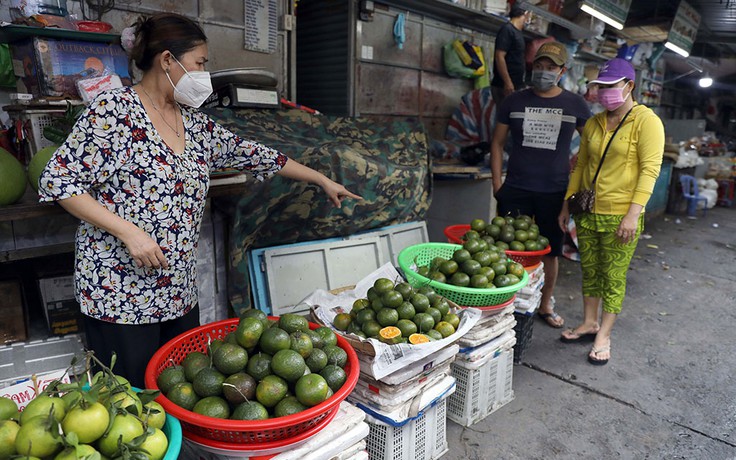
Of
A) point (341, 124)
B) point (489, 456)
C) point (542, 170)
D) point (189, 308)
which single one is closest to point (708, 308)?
point (542, 170)

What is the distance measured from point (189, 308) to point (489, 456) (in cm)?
166

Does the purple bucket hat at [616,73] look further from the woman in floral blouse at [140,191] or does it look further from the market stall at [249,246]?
the woman in floral blouse at [140,191]

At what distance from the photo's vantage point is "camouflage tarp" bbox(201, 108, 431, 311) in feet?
10.0

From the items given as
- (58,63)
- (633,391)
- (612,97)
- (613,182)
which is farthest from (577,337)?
(58,63)

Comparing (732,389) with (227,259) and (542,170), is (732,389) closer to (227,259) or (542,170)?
(542,170)

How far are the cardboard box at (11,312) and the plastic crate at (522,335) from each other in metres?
2.84

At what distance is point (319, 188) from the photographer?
3305mm

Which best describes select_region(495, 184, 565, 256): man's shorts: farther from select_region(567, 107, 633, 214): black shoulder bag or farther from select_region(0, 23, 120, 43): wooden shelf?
select_region(0, 23, 120, 43): wooden shelf

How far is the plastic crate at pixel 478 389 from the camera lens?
268 cm

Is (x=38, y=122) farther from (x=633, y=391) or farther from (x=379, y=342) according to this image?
(x=633, y=391)

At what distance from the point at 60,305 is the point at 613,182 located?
10.8 ft

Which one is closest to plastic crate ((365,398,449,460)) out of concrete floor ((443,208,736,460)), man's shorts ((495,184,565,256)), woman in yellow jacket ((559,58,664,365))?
concrete floor ((443,208,736,460))

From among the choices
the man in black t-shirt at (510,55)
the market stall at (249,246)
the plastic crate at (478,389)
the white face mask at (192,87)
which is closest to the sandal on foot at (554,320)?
the market stall at (249,246)

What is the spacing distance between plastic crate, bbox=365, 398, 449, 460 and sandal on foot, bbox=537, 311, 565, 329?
1.90 m
